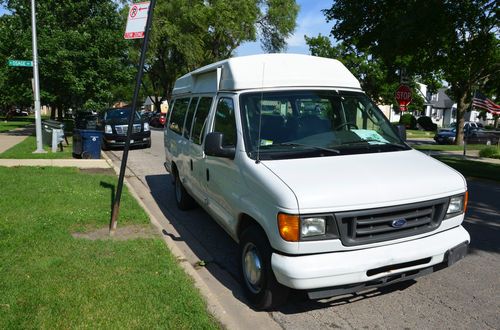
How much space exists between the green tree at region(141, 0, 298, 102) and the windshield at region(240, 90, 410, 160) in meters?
29.8

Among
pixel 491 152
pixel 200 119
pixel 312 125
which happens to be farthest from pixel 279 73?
pixel 491 152

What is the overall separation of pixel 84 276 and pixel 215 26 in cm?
→ 3150

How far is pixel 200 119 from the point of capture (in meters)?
5.75

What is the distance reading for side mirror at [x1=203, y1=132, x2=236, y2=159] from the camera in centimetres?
412

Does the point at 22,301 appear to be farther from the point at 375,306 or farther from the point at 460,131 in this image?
the point at 460,131

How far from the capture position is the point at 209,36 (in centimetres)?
3450

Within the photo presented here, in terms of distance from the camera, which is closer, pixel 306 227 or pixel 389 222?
pixel 306 227

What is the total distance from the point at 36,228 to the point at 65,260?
1.36 m

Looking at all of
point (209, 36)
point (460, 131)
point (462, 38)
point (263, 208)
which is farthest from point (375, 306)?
point (209, 36)

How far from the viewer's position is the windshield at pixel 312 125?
4.13 m

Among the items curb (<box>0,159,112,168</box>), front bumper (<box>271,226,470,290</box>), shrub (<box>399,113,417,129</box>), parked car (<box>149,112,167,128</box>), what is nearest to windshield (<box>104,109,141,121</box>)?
curb (<box>0,159,112,168</box>)

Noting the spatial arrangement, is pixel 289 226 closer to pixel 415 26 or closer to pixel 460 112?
pixel 415 26

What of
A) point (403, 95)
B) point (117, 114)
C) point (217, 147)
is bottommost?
point (217, 147)

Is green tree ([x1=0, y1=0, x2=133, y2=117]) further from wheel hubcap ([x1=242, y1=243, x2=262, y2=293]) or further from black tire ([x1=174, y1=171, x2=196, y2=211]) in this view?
wheel hubcap ([x1=242, y1=243, x2=262, y2=293])
